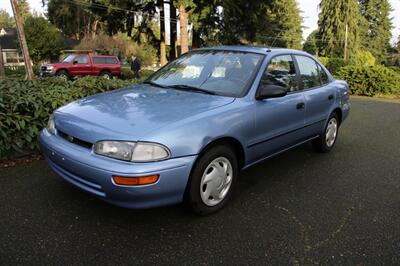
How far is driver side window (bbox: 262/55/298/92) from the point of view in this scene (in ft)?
12.5

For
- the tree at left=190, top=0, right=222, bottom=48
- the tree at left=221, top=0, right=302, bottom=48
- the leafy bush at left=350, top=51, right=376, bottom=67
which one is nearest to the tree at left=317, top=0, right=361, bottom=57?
the tree at left=221, top=0, right=302, bottom=48

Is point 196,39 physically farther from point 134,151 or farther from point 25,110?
point 134,151

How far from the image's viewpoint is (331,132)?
17.2ft

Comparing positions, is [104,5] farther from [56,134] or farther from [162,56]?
[56,134]

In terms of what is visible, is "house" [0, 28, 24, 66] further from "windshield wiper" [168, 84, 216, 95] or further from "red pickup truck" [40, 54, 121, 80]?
"windshield wiper" [168, 84, 216, 95]

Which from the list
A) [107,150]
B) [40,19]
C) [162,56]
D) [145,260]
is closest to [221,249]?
[145,260]

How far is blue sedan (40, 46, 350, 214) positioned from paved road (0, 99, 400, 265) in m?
0.32

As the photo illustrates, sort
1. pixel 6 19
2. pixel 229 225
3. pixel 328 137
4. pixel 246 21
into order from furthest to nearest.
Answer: pixel 6 19 → pixel 246 21 → pixel 328 137 → pixel 229 225

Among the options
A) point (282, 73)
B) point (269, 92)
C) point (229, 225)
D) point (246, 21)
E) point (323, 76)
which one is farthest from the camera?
point (246, 21)

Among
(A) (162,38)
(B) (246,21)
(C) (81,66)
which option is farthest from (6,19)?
(B) (246,21)

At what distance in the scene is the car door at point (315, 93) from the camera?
4.40 m

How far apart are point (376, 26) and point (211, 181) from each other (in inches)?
2736

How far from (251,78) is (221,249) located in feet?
5.82

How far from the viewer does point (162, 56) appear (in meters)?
26.8
